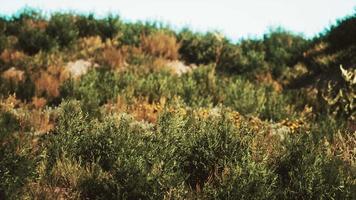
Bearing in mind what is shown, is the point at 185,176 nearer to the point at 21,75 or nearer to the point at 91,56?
the point at 21,75

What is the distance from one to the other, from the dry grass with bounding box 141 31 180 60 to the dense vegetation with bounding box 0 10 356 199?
37 millimetres

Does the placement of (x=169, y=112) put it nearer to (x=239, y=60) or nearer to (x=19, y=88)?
(x=19, y=88)

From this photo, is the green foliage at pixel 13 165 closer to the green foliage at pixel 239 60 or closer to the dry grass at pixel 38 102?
the dry grass at pixel 38 102

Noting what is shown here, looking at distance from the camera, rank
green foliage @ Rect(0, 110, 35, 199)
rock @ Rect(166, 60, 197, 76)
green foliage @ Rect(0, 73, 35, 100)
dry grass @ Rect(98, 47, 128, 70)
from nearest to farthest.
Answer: green foliage @ Rect(0, 110, 35, 199)
green foliage @ Rect(0, 73, 35, 100)
dry grass @ Rect(98, 47, 128, 70)
rock @ Rect(166, 60, 197, 76)

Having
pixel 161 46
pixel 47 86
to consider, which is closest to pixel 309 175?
pixel 47 86

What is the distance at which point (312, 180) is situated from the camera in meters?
5.85

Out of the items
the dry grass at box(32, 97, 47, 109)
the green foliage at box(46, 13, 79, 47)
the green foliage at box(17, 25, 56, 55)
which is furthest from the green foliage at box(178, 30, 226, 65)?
the dry grass at box(32, 97, 47, 109)

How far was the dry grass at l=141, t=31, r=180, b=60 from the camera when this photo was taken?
15.1 metres

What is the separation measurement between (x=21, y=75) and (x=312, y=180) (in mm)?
8644

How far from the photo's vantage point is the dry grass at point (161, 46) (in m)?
15.1

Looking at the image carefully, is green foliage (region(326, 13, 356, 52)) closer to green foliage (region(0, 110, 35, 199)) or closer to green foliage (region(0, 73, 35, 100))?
green foliage (region(0, 73, 35, 100))

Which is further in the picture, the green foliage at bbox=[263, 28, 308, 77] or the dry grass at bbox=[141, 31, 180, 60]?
the green foliage at bbox=[263, 28, 308, 77]

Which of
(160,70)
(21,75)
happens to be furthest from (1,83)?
(160,70)

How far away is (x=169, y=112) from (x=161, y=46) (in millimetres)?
7714
